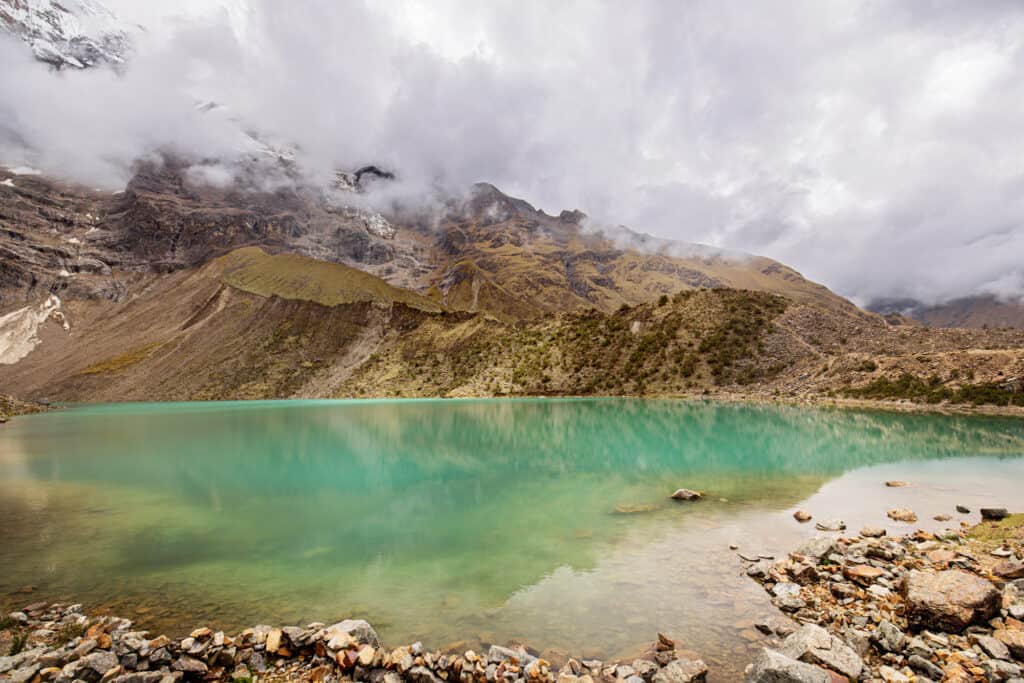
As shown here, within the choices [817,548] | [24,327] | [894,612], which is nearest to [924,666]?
[894,612]

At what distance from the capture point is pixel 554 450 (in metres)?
23.8

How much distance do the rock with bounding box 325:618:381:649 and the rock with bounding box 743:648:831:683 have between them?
15.7ft

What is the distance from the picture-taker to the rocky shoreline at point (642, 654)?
557 cm

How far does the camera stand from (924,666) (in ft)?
18.1

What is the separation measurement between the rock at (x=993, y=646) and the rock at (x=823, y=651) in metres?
1.42

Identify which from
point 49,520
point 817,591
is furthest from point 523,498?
point 49,520

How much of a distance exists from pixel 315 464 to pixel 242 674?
16182mm

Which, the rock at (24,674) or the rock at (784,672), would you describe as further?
the rock at (24,674)

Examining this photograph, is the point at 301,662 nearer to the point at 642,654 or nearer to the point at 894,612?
the point at 642,654

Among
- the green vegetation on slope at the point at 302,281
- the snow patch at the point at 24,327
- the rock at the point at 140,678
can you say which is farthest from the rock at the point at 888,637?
the snow patch at the point at 24,327

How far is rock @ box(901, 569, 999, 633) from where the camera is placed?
20.2ft

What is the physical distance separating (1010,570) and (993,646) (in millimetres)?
2863

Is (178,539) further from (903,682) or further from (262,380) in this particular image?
(262,380)

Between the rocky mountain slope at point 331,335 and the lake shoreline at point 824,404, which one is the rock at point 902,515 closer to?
the lake shoreline at point 824,404
